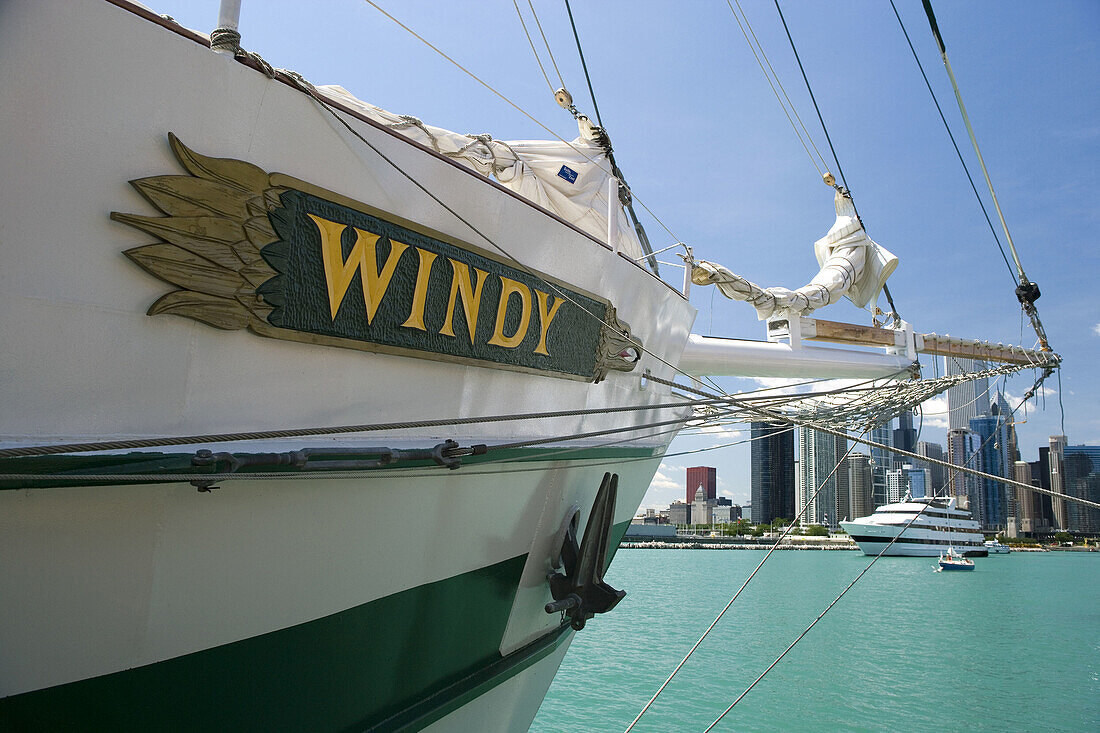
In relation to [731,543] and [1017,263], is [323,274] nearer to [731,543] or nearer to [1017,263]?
[1017,263]

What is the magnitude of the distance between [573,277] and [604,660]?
8.70m

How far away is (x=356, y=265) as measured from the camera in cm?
222

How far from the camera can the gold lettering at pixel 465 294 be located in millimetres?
2549

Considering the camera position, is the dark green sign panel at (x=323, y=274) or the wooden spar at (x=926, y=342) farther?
the wooden spar at (x=926, y=342)

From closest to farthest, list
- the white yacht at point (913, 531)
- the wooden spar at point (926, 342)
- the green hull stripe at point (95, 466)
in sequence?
the green hull stripe at point (95, 466) → the wooden spar at point (926, 342) → the white yacht at point (913, 531)

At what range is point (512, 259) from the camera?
2.75 meters

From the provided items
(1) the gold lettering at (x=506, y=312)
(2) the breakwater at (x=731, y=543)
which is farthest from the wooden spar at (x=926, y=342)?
(2) the breakwater at (x=731, y=543)

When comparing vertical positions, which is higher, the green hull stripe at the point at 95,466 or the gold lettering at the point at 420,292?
the gold lettering at the point at 420,292

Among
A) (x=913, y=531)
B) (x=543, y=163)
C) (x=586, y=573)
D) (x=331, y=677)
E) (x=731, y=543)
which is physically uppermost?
(x=543, y=163)

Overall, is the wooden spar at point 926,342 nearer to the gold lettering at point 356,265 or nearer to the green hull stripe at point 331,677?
the green hull stripe at point 331,677

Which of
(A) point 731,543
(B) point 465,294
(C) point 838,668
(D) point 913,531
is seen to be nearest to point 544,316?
(B) point 465,294

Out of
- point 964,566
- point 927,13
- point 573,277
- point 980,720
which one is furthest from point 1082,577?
point 573,277

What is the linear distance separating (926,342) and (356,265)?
7.41m

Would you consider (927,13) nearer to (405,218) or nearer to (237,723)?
(405,218)
